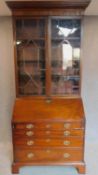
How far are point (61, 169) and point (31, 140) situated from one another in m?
0.58

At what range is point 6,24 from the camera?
3.14 meters

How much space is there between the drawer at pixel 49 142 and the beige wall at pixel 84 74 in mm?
854

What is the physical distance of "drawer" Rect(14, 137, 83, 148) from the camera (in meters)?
2.61

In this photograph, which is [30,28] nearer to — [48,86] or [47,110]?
[48,86]

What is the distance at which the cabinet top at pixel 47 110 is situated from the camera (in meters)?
2.57

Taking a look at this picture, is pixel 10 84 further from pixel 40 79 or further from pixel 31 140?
pixel 31 140

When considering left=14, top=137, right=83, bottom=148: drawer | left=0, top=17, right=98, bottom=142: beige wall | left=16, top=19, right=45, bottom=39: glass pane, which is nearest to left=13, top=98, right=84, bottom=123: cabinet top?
left=14, top=137, right=83, bottom=148: drawer

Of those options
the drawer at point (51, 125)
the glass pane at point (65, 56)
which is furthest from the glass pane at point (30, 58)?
the drawer at point (51, 125)

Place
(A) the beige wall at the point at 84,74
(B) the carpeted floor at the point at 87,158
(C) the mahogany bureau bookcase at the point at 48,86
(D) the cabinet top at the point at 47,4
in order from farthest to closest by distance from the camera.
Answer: (A) the beige wall at the point at 84,74 < (B) the carpeted floor at the point at 87,158 < (C) the mahogany bureau bookcase at the point at 48,86 < (D) the cabinet top at the point at 47,4

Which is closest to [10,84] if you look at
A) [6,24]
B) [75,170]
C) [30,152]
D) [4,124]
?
[4,124]

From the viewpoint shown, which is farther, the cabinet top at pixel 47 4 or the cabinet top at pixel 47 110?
the cabinet top at pixel 47 110

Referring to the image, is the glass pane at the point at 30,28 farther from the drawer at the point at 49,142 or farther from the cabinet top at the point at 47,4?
the drawer at the point at 49,142

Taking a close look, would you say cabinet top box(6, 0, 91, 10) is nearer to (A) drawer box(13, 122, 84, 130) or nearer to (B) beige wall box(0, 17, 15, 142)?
(B) beige wall box(0, 17, 15, 142)

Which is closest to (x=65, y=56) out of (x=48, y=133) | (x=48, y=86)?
(x=48, y=86)
